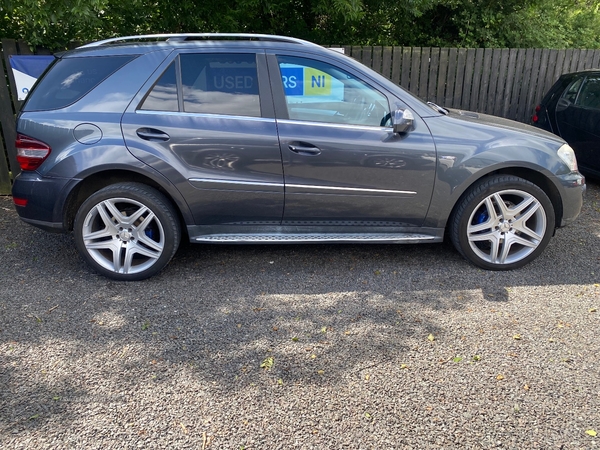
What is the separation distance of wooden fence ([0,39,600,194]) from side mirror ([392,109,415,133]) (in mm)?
3688

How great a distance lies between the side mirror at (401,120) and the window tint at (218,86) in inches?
42.4

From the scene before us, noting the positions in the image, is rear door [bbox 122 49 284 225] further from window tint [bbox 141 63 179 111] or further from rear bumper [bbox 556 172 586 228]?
rear bumper [bbox 556 172 586 228]

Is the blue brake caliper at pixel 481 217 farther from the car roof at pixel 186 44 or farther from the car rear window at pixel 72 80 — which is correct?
the car rear window at pixel 72 80

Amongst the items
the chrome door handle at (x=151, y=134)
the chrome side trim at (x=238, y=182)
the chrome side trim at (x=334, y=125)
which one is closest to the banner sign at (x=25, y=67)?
the chrome door handle at (x=151, y=134)

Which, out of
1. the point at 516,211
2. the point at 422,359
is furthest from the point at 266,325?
the point at 516,211

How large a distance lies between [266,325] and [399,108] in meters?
2.01

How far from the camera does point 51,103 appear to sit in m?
4.00

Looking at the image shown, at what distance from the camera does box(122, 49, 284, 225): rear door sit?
390cm

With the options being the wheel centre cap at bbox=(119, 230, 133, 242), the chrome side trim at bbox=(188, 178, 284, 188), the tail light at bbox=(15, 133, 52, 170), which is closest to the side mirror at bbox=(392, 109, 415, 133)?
the chrome side trim at bbox=(188, 178, 284, 188)


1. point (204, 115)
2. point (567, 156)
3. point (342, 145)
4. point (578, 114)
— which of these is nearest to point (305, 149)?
point (342, 145)

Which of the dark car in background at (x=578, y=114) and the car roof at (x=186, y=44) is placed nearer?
the car roof at (x=186, y=44)

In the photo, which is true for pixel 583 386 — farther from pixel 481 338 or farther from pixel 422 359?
pixel 422 359

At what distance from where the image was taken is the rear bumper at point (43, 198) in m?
3.95

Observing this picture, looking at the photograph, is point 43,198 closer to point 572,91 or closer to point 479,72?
point 479,72
